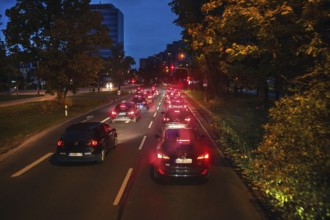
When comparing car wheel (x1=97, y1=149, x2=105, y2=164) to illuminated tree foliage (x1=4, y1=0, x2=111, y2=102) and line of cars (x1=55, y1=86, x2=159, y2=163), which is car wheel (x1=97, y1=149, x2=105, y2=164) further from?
illuminated tree foliage (x1=4, y1=0, x2=111, y2=102)

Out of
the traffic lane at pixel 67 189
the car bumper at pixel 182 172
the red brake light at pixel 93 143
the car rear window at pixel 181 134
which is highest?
the car rear window at pixel 181 134

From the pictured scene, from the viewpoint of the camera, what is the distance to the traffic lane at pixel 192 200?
866 cm

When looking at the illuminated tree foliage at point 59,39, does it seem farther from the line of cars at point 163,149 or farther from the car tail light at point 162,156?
the car tail light at point 162,156

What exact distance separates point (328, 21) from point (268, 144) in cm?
441

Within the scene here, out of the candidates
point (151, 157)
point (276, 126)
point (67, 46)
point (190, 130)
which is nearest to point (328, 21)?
point (276, 126)

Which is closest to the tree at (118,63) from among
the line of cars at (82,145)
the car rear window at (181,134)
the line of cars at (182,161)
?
the line of cars at (82,145)

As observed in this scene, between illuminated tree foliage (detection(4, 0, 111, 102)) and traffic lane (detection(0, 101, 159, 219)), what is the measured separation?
28150 mm

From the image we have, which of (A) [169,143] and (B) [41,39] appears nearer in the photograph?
(A) [169,143]

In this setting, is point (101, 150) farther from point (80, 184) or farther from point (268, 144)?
point (268, 144)

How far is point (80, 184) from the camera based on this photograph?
452 inches

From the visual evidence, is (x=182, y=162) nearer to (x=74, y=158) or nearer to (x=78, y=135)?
(x=74, y=158)

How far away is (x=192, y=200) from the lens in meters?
9.75

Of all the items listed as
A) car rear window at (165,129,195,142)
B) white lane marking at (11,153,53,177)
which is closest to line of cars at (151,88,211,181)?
car rear window at (165,129,195,142)

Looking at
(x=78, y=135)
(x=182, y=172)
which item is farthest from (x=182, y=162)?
(x=78, y=135)
